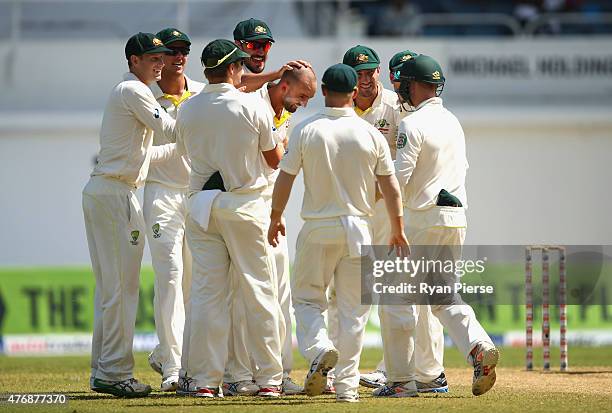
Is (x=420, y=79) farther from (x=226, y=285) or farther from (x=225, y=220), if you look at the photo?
(x=226, y=285)

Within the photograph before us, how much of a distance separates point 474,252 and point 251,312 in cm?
800

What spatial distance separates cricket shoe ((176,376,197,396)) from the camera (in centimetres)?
859

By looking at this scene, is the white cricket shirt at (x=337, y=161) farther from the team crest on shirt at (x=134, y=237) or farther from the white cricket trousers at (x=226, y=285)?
the team crest on shirt at (x=134, y=237)

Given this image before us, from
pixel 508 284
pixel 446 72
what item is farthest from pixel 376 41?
pixel 508 284

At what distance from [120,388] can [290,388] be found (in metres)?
1.22

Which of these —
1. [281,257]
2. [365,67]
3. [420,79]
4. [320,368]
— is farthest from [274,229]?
[365,67]

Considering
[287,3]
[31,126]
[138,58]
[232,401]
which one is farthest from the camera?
[287,3]

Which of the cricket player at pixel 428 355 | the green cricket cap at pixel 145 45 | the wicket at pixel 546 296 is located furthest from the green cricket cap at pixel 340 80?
the wicket at pixel 546 296

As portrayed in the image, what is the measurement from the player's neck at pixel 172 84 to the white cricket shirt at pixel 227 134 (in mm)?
1096

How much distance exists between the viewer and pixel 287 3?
888 inches

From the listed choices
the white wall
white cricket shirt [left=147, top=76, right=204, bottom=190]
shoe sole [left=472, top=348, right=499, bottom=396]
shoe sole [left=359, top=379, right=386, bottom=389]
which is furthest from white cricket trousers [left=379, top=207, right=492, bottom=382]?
the white wall

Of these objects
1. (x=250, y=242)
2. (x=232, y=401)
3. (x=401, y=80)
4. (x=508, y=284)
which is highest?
(x=401, y=80)

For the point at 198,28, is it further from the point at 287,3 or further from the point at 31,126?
the point at 31,126

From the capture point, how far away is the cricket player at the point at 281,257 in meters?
9.05
